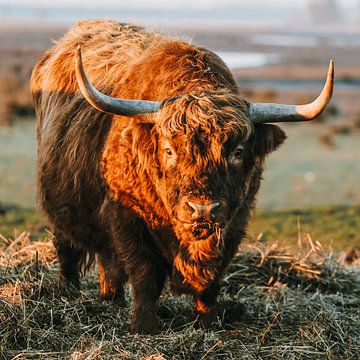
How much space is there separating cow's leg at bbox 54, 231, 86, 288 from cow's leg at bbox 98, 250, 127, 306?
0.26m

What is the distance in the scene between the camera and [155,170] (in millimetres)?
4699

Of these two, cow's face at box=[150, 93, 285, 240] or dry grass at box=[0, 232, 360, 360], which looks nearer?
cow's face at box=[150, 93, 285, 240]

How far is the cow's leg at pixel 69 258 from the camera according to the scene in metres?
6.18

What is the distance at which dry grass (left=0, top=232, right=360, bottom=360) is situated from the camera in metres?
4.62

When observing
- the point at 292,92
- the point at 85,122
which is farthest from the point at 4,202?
the point at 292,92

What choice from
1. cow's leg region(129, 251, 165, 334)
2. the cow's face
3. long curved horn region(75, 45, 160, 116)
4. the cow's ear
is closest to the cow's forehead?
the cow's face

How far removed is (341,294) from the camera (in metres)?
6.24

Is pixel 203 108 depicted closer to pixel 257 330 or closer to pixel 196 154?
pixel 196 154

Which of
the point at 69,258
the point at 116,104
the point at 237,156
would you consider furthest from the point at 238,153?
the point at 69,258

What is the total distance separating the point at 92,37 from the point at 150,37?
0.68 m

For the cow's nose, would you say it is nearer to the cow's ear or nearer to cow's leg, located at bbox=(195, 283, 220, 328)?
the cow's ear

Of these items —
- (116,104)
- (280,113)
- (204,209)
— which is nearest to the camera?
(204,209)

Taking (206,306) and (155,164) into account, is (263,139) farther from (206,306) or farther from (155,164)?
(206,306)

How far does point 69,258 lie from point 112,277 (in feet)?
2.73
